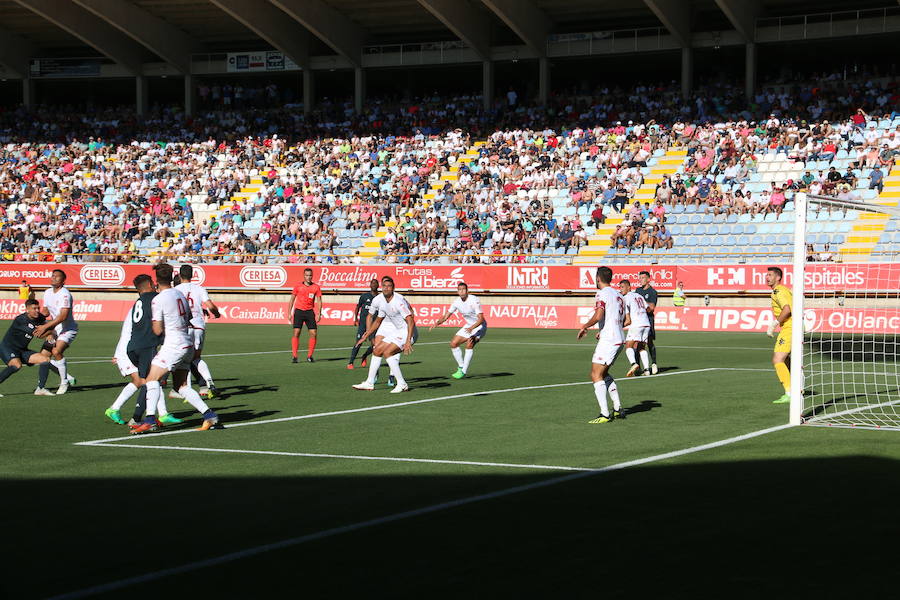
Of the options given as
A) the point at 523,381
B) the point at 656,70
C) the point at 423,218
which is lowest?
the point at 523,381

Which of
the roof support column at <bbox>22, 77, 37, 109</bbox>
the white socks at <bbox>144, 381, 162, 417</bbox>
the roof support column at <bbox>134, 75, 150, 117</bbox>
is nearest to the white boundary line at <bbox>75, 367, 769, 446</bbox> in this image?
the white socks at <bbox>144, 381, 162, 417</bbox>

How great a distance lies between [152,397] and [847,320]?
2535 centimetres

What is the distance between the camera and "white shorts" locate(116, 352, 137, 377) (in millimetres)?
13602

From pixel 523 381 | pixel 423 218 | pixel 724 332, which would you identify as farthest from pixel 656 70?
pixel 523 381

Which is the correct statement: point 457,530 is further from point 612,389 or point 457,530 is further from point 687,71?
point 687,71

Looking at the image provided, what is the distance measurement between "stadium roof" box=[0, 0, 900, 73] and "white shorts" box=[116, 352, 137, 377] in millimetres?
33993

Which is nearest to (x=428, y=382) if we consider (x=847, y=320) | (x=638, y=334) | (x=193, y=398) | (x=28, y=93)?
(x=638, y=334)

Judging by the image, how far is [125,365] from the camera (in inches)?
545

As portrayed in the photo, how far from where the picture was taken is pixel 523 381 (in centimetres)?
1959

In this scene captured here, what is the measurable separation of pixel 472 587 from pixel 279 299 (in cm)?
3727

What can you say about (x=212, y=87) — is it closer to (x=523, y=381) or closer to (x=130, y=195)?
(x=130, y=195)

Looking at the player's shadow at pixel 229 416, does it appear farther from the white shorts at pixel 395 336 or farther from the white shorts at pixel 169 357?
the white shorts at pixel 395 336

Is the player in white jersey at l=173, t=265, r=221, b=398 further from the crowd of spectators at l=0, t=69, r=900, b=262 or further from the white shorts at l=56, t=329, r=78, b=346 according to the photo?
the crowd of spectators at l=0, t=69, r=900, b=262

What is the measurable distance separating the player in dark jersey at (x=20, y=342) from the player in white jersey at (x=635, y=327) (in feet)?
33.7
